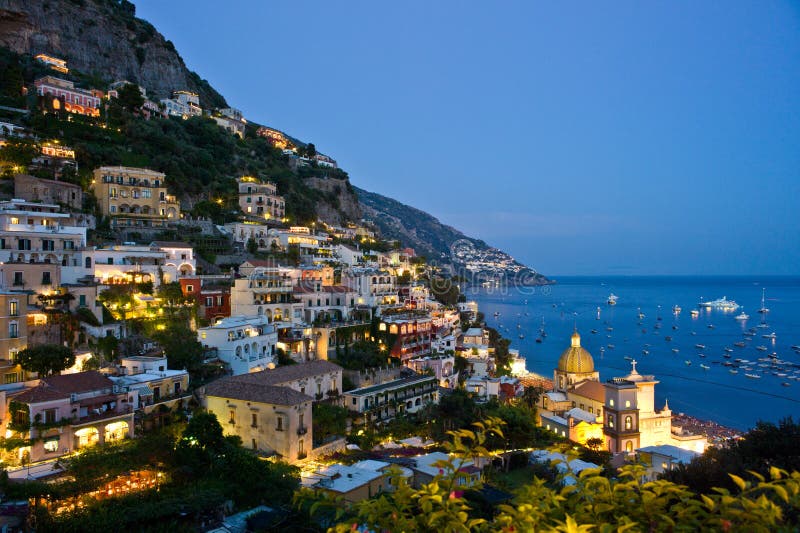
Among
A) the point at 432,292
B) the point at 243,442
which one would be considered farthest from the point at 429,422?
the point at 432,292

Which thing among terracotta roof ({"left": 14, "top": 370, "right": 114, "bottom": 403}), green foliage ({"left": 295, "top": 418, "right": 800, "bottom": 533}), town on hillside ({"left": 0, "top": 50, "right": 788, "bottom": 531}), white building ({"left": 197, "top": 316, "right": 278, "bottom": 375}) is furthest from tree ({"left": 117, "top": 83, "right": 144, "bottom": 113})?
green foliage ({"left": 295, "top": 418, "right": 800, "bottom": 533})

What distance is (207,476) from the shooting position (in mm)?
20547

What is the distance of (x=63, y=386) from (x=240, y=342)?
952cm

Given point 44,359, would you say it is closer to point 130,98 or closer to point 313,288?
point 313,288

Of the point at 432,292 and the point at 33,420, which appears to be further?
the point at 432,292

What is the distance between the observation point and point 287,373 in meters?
28.3

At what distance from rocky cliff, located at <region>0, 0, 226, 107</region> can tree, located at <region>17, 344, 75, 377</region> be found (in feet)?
175

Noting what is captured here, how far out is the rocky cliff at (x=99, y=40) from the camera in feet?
210

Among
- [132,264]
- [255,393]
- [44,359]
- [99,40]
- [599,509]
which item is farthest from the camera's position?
[99,40]

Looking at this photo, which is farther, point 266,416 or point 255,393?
point 255,393

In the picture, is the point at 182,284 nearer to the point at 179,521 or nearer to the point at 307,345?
the point at 307,345

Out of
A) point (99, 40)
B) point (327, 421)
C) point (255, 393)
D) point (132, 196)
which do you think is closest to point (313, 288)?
point (327, 421)

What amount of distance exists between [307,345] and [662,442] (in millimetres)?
21620

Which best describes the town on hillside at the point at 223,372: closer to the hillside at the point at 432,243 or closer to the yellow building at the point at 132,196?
the yellow building at the point at 132,196
